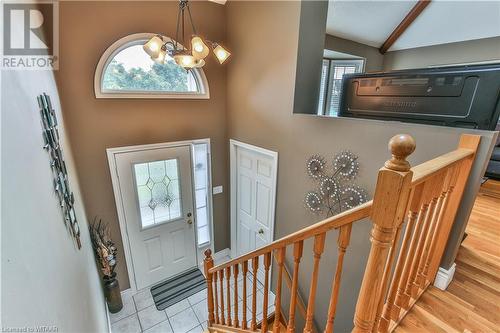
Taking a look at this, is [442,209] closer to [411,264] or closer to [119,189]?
[411,264]

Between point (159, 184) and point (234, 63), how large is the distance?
1.97 metres

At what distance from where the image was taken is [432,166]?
2.89 feet

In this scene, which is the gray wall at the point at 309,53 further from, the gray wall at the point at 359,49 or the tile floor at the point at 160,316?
the tile floor at the point at 160,316

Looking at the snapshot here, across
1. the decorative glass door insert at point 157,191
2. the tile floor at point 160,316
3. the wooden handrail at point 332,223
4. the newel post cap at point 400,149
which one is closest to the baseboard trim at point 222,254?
the tile floor at point 160,316

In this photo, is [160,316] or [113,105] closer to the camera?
[113,105]

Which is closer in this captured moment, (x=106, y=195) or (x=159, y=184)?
(x=106, y=195)

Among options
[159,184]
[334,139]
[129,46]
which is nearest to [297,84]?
[334,139]

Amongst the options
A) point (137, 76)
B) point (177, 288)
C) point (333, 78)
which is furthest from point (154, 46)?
point (177, 288)

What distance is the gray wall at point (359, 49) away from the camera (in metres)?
3.27

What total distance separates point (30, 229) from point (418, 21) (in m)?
4.30

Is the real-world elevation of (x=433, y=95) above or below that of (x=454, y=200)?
above

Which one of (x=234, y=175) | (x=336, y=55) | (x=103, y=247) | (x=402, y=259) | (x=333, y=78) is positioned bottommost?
(x=103, y=247)

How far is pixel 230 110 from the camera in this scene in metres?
3.39

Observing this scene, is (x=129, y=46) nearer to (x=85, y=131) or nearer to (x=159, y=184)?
(x=85, y=131)
